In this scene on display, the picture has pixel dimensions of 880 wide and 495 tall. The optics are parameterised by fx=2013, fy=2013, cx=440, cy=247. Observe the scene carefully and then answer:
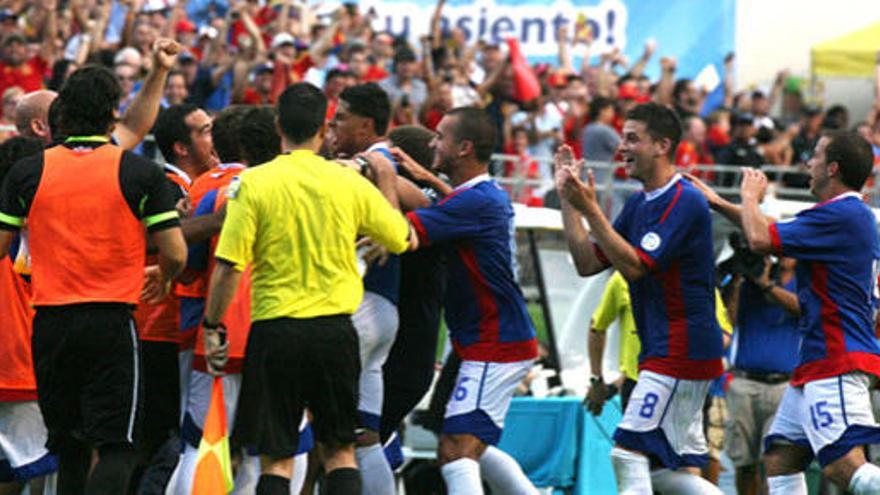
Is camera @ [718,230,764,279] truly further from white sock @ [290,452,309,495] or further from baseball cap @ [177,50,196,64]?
baseball cap @ [177,50,196,64]

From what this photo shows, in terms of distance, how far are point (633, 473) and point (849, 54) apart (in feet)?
67.9

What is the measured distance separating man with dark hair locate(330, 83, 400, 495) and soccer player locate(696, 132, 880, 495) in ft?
5.86

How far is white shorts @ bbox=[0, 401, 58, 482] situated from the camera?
1062 centimetres

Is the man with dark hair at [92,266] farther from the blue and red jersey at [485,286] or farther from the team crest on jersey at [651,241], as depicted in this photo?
the team crest on jersey at [651,241]

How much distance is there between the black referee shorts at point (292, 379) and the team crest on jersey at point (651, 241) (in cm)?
173

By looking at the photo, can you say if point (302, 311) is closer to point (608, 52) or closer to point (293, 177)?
point (293, 177)

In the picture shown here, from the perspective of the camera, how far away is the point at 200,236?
32.7 ft

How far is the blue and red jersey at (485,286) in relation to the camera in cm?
1040

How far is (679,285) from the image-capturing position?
10.3m

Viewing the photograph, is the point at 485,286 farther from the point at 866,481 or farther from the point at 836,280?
the point at 866,481

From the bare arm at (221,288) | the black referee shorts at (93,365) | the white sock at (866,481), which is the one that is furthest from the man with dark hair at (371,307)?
the white sock at (866,481)

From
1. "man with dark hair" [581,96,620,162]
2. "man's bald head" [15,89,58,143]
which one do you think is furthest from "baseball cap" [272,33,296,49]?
"man's bald head" [15,89,58,143]

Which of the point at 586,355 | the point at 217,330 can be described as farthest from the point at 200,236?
the point at 586,355

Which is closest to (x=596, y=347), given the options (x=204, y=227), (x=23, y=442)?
(x=204, y=227)
